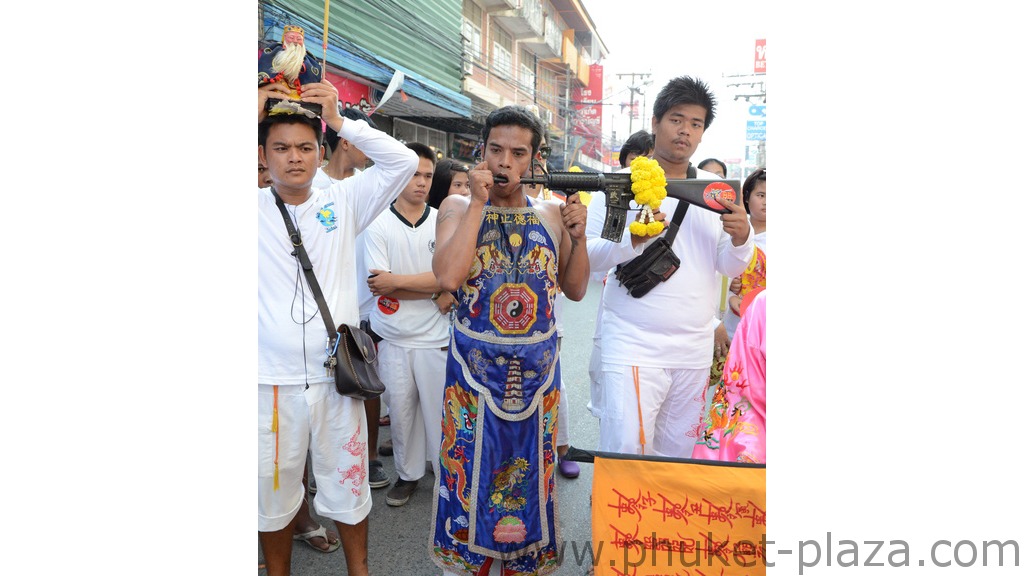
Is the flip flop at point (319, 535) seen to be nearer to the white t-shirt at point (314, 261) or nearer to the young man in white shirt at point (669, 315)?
the white t-shirt at point (314, 261)

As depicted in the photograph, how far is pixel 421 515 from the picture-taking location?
3.13 metres

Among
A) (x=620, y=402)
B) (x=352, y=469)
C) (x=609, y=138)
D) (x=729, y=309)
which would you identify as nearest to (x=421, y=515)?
(x=352, y=469)

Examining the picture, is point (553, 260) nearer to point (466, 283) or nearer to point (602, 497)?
point (466, 283)

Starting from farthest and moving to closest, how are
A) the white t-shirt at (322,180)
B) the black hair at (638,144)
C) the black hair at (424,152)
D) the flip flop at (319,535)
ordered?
the black hair at (638,144)
the black hair at (424,152)
the white t-shirt at (322,180)
the flip flop at (319,535)

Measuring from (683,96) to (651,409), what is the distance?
1313mm

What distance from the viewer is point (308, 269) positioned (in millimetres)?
2209

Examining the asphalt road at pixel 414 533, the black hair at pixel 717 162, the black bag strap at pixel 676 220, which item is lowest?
the asphalt road at pixel 414 533

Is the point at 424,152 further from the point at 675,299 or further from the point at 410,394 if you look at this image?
the point at 675,299

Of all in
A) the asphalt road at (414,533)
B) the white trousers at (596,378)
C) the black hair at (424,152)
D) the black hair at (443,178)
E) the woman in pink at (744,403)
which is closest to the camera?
the woman in pink at (744,403)

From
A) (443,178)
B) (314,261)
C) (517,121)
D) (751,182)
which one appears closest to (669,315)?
(517,121)

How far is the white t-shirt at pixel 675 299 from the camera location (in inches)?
100

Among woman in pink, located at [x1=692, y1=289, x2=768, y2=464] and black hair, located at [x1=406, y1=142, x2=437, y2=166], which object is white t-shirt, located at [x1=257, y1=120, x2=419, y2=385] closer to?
black hair, located at [x1=406, y1=142, x2=437, y2=166]

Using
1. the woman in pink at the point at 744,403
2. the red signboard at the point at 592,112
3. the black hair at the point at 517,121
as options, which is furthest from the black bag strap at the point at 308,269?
the red signboard at the point at 592,112

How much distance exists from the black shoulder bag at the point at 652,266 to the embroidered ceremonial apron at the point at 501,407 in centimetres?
44
